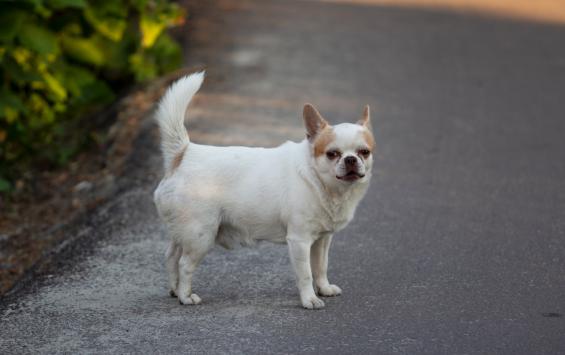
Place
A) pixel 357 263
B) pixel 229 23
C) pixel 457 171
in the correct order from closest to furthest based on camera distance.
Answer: pixel 357 263, pixel 457 171, pixel 229 23

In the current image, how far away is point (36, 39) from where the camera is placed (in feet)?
28.1

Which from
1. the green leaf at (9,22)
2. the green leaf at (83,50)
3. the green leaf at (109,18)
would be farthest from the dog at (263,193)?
the green leaf at (83,50)

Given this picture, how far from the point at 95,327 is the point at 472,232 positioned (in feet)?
8.94

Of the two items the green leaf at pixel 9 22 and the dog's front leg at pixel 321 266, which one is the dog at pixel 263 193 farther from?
the green leaf at pixel 9 22

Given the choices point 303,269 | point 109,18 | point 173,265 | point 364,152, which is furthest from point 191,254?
point 109,18

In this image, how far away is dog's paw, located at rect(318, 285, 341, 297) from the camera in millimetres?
5406

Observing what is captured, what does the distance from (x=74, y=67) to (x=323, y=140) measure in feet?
17.4

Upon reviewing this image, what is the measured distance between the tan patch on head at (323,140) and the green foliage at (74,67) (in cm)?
454

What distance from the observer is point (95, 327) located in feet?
16.6

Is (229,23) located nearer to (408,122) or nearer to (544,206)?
(408,122)

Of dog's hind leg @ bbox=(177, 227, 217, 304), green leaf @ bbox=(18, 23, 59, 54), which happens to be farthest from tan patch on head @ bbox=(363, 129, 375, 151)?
green leaf @ bbox=(18, 23, 59, 54)

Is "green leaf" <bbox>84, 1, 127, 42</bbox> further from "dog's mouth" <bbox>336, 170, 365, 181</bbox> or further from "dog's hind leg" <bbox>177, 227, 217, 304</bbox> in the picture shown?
"dog's mouth" <bbox>336, 170, 365, 181</bbox>

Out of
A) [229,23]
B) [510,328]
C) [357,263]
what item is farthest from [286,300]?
[229,23]

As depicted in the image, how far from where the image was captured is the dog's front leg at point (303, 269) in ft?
16.9
